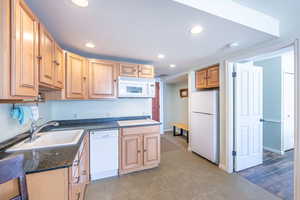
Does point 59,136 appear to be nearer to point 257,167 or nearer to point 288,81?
point 257,167

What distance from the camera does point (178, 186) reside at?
81.1 inches

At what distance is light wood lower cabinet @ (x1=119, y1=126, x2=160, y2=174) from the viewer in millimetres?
2336

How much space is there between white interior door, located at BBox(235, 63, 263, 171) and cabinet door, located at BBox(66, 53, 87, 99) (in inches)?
112

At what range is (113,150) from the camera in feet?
7.47

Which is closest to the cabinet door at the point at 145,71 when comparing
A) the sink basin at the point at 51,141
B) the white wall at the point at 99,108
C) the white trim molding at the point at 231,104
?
the white wall at the point at 99,108

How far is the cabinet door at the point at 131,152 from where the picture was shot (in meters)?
2.34

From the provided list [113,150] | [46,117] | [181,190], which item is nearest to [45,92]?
[46,117]

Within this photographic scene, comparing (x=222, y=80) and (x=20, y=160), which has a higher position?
(x=222, y=80)

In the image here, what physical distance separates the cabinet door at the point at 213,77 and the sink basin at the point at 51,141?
267 cm

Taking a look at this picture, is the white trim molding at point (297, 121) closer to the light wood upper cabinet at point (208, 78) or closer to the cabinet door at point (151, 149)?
the light wood upper cabinet at point (208, 78)

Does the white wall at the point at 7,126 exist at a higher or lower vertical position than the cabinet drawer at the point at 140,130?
higher

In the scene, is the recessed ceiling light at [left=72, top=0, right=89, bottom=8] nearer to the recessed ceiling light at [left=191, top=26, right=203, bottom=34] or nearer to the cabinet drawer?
the recessed ceiling light at [left=191, top=26, right=203, bottom=34]

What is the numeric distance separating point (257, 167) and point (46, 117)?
408cm

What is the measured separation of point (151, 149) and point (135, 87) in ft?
4.23
